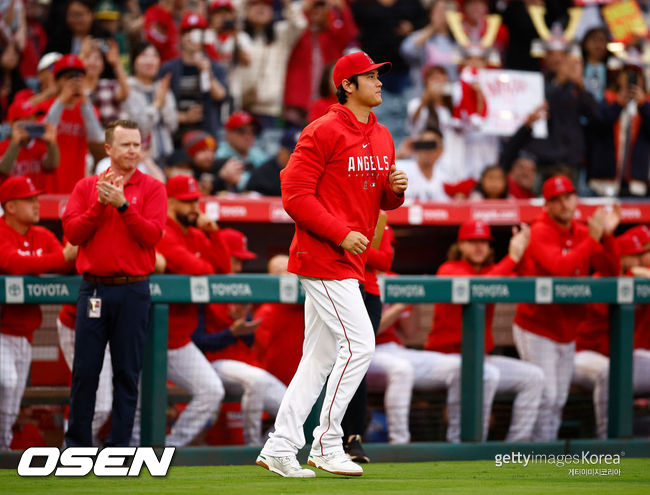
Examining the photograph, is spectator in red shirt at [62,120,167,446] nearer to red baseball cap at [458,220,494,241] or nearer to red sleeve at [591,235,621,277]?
red baseball cap at [458,220,494,241]

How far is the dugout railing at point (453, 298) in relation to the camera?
6.12 m

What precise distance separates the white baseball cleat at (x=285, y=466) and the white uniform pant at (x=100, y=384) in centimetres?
155

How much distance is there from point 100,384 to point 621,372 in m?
3.37

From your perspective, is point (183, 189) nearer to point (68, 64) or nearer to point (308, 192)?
point (68, 64)

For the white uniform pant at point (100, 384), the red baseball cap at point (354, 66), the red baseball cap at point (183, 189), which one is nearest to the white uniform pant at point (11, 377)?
the white uniform pant at point (100, 384)

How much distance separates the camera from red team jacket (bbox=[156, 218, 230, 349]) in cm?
632

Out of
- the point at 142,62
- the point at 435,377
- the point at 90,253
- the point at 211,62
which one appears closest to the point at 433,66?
the point at 211,62

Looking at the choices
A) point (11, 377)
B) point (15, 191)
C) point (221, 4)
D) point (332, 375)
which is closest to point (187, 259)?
point (15, 191)

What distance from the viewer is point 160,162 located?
967cm

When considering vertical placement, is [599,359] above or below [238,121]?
below

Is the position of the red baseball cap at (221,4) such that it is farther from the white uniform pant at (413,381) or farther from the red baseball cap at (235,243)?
the white uniform pant at (413,381)

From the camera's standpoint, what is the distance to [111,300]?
5.73 m

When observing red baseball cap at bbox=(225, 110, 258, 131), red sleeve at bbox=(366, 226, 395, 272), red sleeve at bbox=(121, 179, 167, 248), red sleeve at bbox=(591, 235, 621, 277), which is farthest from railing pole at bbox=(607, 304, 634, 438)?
red baseball cap at bbox=(225, 110, 258, 131)

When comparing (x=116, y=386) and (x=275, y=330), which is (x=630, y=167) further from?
(x=116, y=386)
